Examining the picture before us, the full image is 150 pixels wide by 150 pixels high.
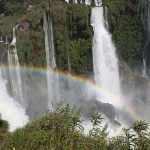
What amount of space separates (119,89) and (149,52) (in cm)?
434

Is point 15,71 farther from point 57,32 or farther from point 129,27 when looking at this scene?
point 129,27

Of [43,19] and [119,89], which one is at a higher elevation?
[43,19]

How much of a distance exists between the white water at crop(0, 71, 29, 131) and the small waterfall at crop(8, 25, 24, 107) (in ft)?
1.79

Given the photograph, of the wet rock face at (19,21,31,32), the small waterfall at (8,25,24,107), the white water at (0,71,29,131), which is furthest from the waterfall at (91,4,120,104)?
the white water at (0,71,29,131)

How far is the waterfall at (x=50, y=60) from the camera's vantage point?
4012 cm

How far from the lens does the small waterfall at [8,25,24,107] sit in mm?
38812

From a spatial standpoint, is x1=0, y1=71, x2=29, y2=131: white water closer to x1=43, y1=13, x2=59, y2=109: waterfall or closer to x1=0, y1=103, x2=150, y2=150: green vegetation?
x1=43, y1=13, x2=59, y2=109: waterfall

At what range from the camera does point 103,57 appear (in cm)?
4266

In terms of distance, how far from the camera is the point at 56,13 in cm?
4012

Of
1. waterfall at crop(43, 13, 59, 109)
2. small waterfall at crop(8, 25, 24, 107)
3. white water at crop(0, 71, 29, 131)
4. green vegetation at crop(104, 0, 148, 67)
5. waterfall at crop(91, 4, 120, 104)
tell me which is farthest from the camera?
green vegetation at crop(104, 0, 148, 67)

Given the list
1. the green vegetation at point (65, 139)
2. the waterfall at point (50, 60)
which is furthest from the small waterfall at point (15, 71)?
the green vegetation at point (65, 139)

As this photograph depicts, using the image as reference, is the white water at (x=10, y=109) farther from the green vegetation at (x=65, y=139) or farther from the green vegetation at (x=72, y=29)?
the green vegetation at (x=65, y=139)

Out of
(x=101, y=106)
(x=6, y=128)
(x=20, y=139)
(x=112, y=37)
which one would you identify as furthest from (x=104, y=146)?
(x=112, y=37)

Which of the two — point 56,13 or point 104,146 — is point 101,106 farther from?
point 104,146
